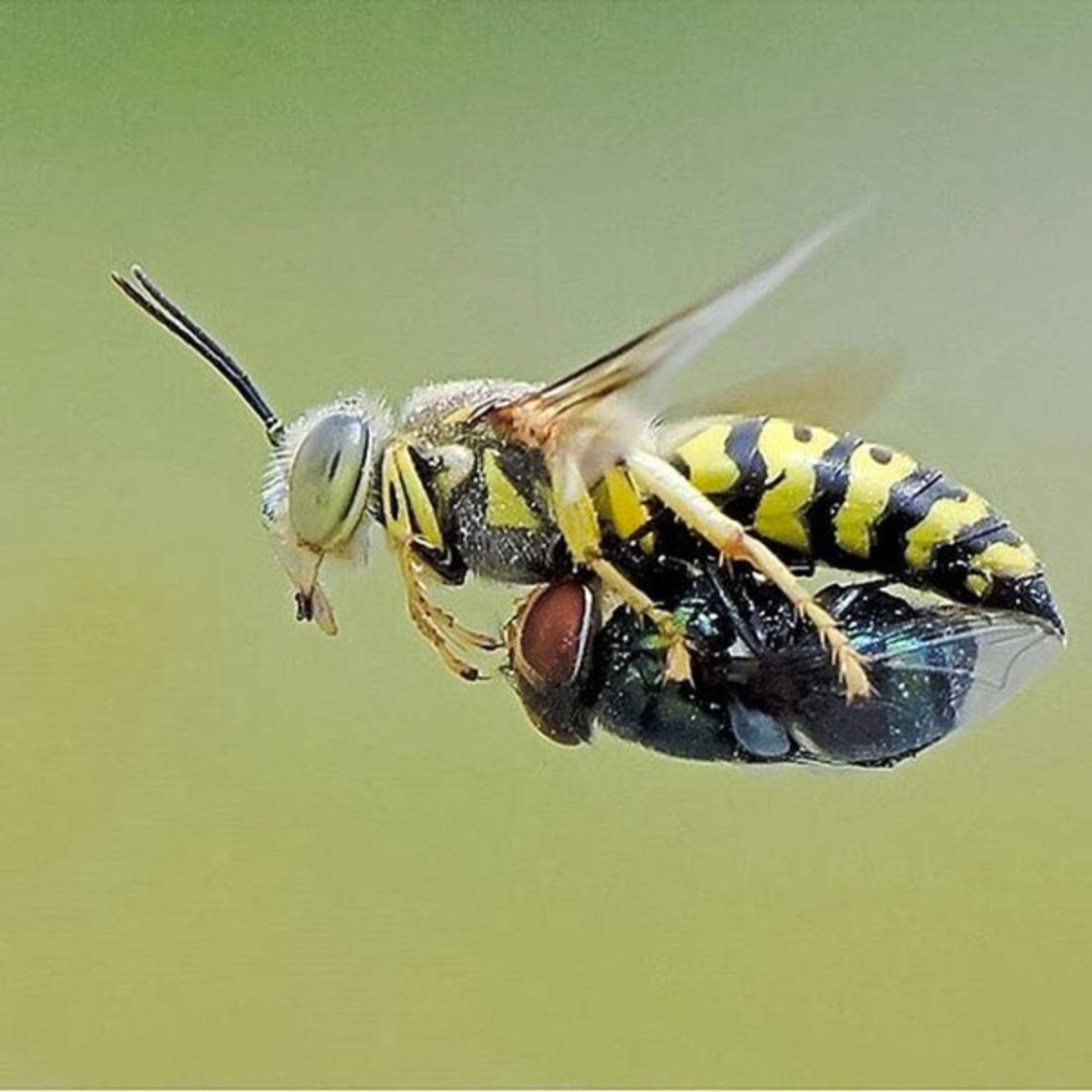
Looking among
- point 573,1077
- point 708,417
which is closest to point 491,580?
point 708,417

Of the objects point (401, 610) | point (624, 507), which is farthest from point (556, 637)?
point (401, 610)

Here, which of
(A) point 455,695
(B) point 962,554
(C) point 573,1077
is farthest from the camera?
(A) point 455,695

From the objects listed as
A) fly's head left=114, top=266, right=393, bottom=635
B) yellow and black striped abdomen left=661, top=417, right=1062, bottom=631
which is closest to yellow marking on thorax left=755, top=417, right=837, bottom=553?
yellow and black striped abdomen left=661, top=417, right=1062, bottom=631

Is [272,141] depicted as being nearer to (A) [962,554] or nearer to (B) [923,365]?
(B) [923,365]

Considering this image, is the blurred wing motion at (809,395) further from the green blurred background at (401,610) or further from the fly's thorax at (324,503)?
the green blurred background at (401,610)

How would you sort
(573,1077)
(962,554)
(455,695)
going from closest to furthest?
(962,554), (573,1077), (455,695)

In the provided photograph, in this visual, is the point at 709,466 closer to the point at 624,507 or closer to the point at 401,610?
the point at 624,507
